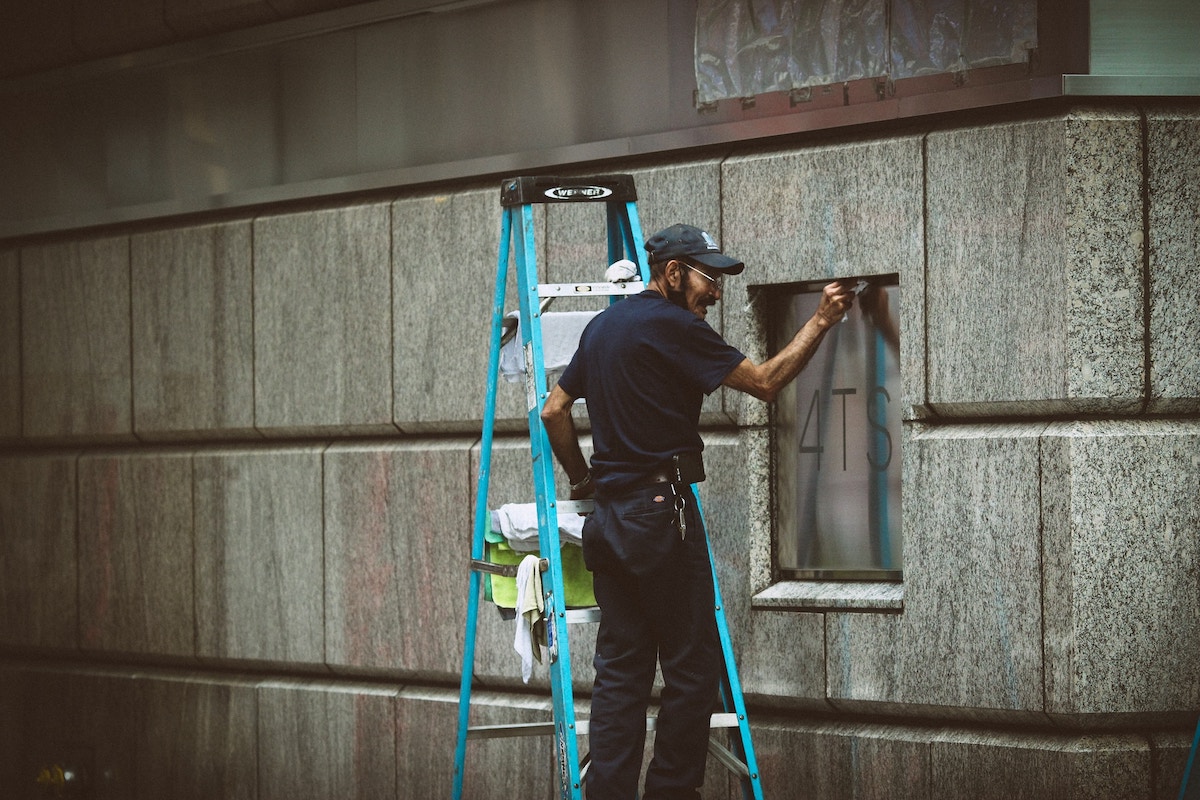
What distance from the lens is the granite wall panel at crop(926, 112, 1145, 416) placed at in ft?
17.3

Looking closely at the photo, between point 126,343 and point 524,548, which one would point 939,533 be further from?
point 126,343

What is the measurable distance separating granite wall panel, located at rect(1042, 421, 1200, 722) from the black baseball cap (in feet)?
4.31

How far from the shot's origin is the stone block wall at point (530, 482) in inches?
208

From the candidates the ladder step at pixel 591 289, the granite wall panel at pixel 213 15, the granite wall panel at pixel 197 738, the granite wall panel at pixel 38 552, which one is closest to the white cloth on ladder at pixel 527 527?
the ladder step at pixel 591 289

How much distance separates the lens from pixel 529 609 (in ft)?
16.6

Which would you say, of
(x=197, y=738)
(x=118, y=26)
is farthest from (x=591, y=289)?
(x=118, y=26)

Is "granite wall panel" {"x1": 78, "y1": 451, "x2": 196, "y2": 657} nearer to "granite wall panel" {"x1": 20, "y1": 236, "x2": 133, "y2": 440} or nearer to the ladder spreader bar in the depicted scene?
"granite wall panel" {"x1": 20, "y1": 236, "x2": 133, "y2": 440}

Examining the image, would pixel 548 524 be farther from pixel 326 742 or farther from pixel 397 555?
pixel 326 742

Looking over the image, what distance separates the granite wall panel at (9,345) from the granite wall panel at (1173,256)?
19.7 ft

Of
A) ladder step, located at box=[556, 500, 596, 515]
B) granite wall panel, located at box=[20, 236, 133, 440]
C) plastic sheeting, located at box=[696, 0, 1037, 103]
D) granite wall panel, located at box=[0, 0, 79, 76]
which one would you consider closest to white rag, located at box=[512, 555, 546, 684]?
ladder step, located at box=[556, 500, 596, 515]

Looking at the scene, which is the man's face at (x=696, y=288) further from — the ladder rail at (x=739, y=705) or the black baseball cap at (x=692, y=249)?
the ladder rail at (x=739, y=705)

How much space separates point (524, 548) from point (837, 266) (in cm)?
158

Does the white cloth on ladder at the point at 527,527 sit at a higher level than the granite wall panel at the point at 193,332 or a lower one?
lower

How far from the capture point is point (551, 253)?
6.52 m
